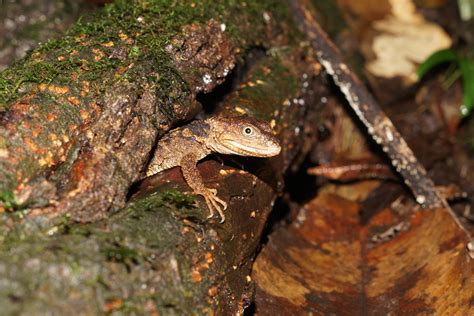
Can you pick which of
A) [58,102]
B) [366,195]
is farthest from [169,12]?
[366,195]

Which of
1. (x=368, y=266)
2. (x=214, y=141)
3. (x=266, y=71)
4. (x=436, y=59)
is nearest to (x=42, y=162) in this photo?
(x=214, y=141)

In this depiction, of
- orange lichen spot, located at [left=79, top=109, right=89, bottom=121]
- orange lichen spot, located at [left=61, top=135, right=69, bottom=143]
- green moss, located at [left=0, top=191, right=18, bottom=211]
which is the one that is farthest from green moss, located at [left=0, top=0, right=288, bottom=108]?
green moss, located at [left=0, top=191, right=18, bottom=211]

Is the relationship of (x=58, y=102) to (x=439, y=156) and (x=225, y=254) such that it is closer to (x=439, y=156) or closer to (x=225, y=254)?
(x=225, y=254)

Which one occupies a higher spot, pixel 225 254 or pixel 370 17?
pixel 225 254

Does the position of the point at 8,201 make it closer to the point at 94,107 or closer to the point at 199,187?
the point at 94,107

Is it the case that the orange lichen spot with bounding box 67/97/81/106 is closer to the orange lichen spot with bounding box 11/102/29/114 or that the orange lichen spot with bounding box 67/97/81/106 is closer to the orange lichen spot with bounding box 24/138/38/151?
the orange lichen spot with bounding box 11/102/29/114

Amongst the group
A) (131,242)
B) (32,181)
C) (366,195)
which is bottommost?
(366,195)
